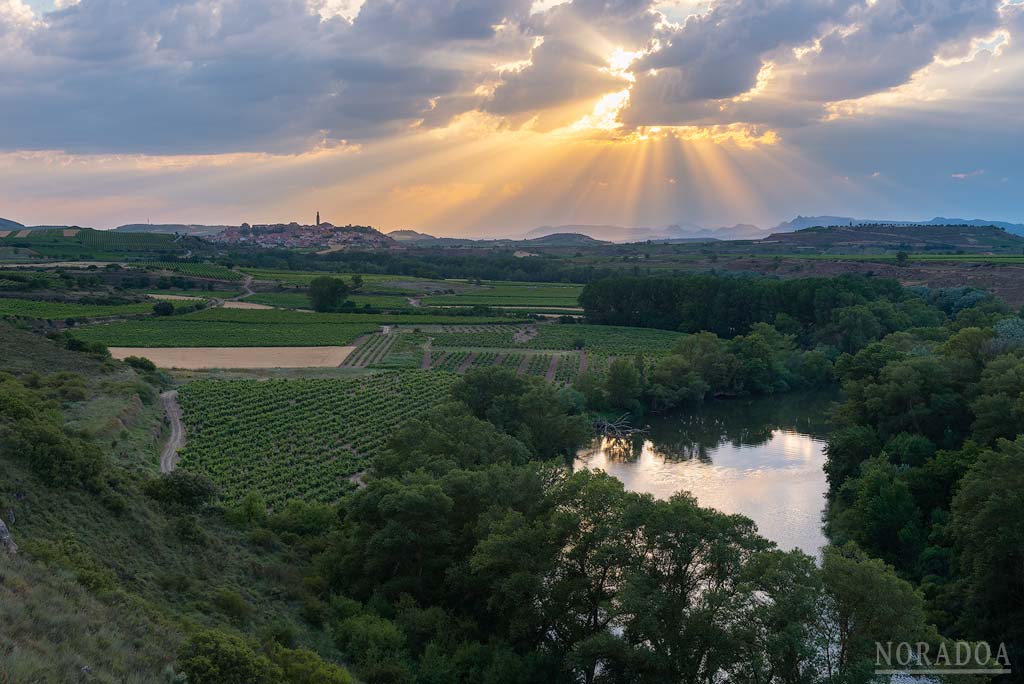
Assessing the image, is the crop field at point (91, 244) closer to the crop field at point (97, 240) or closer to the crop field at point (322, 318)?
the crop field at point (97, 240)

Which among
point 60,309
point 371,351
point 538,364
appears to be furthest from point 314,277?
point 538,364

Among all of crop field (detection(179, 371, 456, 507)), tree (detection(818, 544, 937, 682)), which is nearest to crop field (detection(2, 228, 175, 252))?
crop field (detection(179, 371, 456, 507))

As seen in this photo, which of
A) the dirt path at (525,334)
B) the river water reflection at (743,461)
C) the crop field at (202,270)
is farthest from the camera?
the crop field at (202,270)

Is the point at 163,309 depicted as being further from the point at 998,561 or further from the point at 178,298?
the point at 998,561

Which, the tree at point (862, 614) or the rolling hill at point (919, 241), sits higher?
the rolling hill at point (919, 241)

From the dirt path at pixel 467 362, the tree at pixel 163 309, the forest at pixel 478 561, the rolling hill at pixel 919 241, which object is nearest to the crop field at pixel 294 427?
the forest at pixel 478 561

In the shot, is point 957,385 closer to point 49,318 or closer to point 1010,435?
point 1010,435

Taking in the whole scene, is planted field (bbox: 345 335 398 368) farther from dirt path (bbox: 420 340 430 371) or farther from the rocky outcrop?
the rocky outcrop
